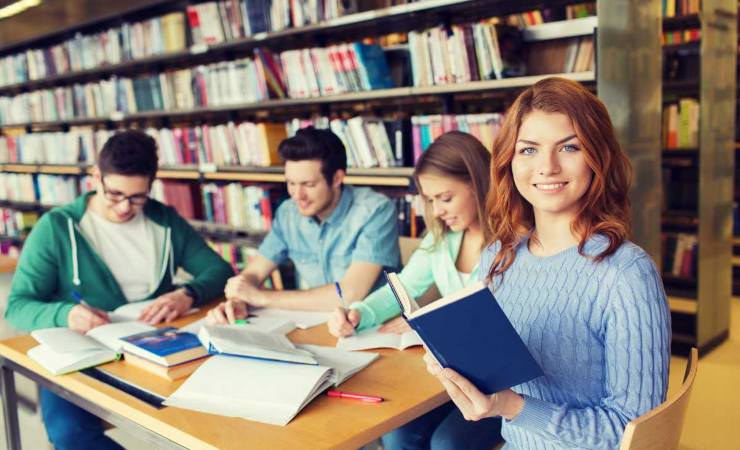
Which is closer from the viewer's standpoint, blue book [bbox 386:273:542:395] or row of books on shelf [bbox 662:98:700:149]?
blue book [bbox 386:273:542:395]

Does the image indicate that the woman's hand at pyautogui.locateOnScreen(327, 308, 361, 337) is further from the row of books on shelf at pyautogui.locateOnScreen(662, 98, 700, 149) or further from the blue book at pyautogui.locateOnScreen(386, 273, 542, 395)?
the row of books on shelf at pyautogui.locateOnScreen(662, 98, 700, 149)

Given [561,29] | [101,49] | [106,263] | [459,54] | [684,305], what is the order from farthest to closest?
[101,49]
[684,305]
[459,54]
[561,29]
[106,263]

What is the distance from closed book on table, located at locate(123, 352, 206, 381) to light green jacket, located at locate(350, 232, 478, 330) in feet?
1.44

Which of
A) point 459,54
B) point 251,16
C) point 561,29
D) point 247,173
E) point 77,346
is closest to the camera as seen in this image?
point 77,346

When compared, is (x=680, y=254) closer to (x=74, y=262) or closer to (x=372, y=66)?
(x=372, y=66)

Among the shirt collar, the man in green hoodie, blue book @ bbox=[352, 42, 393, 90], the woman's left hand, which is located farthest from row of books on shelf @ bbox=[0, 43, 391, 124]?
the woman's left hand

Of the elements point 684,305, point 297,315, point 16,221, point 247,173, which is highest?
point 247,173

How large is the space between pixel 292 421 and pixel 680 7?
11.1 feet

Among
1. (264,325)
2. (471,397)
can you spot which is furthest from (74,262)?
(471,397)

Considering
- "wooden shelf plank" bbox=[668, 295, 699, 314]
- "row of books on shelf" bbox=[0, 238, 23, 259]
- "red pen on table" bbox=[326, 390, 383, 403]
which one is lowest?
"wooden shelf plank" bbox=[668, 295, 699, 314]

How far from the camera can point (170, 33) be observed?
15.2 ft

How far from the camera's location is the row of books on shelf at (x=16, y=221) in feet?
20.6

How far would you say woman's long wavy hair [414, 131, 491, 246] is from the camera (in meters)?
1.88

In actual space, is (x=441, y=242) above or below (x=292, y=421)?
above
